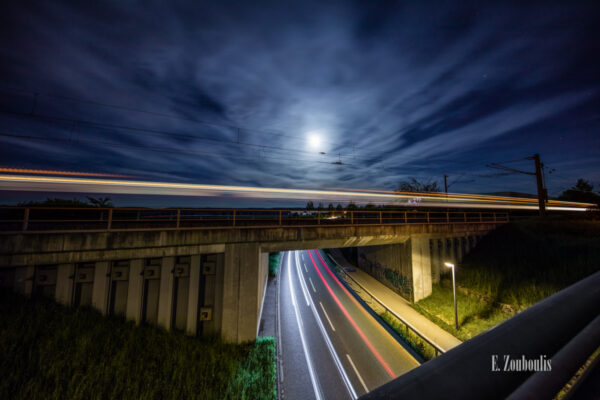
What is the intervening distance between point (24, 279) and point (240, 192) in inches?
416

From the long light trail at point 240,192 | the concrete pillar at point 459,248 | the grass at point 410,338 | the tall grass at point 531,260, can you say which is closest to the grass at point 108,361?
the grass at point 410,338

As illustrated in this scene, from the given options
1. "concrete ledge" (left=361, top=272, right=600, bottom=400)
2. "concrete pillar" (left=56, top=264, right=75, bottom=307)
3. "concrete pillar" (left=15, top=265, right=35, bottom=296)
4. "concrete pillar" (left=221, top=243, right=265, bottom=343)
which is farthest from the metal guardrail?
"concrete pillar" (left=15, top=265, right=35, bottom=296)

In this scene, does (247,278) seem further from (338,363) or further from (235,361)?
(338,363)

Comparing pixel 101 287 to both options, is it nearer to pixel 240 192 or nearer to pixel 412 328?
pixel 240 192

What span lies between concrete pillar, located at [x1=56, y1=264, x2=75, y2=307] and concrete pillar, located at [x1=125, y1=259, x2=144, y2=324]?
1.77 m

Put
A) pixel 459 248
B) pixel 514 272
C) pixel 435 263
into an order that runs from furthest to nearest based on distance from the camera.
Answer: pixel 459 248 → pixel 435 263 → pixel 514 272

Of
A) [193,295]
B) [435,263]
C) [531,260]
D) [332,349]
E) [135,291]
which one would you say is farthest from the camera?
[435,263]

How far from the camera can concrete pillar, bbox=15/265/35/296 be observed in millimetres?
7445

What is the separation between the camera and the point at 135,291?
8852mm

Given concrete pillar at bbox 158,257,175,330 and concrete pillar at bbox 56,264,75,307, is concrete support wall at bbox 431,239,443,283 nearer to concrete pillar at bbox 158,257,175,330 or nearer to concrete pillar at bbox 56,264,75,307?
concrete pillar at bbox 158,257,175,330

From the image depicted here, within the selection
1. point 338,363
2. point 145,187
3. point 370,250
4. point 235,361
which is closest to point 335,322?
point 338,363

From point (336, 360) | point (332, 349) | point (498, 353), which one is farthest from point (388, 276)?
point (498, 353)

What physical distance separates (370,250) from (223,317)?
47.0ft

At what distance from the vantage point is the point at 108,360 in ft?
21.7
